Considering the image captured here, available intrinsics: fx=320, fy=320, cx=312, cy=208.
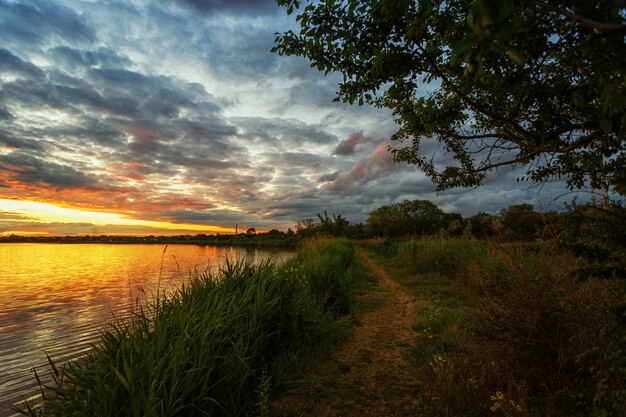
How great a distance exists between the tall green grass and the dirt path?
20.9 inches

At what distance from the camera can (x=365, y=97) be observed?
392 cm

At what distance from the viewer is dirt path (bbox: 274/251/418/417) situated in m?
4.04

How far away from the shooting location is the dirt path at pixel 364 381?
159 inches

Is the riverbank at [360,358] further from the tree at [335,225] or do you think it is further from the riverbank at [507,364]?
the tree at [335,225]

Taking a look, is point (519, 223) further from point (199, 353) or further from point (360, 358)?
point (199, 353)

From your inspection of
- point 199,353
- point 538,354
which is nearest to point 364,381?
point 538,354

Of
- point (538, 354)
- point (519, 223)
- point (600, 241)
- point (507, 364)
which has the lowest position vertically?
point (507, 364)

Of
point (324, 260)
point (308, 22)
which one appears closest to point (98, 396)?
point (308, 22)

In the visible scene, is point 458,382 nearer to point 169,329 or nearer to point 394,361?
point 394,361

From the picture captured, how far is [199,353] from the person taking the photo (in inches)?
143

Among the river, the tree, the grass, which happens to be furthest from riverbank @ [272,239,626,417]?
the tree

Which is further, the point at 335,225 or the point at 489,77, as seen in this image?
the point at 335,225

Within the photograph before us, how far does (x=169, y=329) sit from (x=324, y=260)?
645 centimetres

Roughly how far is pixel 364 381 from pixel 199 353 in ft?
8.36
